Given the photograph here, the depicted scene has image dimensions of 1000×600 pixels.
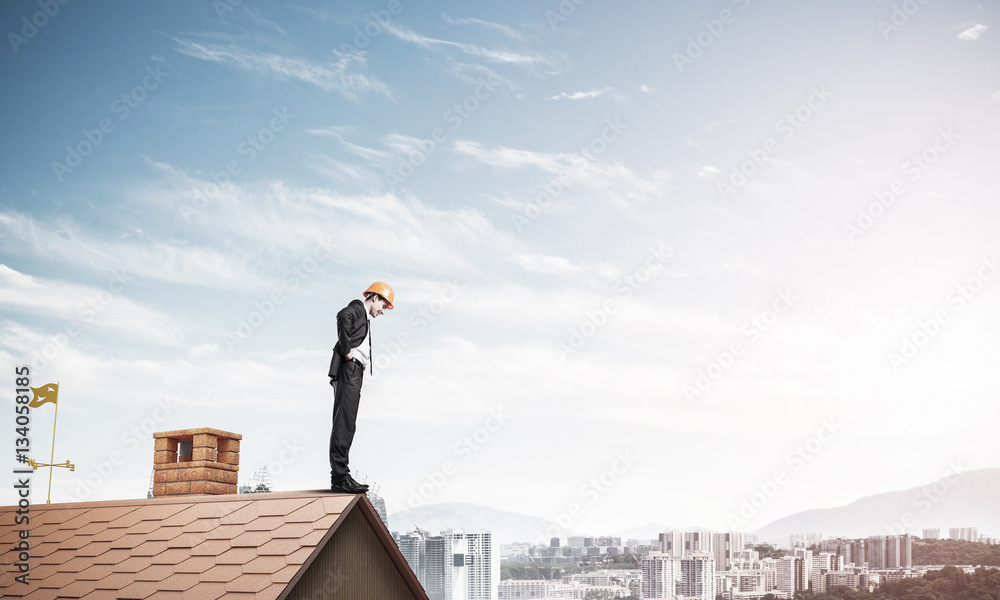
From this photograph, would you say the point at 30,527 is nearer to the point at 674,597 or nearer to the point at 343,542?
the point at 343,542

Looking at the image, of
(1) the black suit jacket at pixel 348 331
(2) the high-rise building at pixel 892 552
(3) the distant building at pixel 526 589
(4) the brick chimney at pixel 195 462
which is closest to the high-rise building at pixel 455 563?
(3) the distant building at pixel 526 589

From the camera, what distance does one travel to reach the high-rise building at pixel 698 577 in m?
65.0

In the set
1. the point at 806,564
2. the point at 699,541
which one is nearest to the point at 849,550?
the point at 806,564

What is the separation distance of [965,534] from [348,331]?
243ft

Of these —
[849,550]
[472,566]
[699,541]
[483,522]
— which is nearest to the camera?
[849,550]

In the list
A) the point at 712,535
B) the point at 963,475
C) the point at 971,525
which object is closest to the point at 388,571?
the point at 712,535

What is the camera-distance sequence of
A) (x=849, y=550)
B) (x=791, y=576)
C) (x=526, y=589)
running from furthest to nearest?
(x=526, y=589) → (x=791, y=576) → (x=849, y=550)

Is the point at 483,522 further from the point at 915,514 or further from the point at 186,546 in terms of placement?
the point at 186,546

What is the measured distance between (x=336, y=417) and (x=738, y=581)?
219 feet

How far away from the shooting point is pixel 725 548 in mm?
70750

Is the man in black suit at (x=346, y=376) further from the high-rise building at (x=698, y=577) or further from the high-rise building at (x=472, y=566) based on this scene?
the high-rise building at (x=698, y=577)

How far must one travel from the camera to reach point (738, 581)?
6575 cm

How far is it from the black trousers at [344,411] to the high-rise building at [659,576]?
63.8m

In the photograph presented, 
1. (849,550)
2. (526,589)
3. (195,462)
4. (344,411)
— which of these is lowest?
(526,589)
